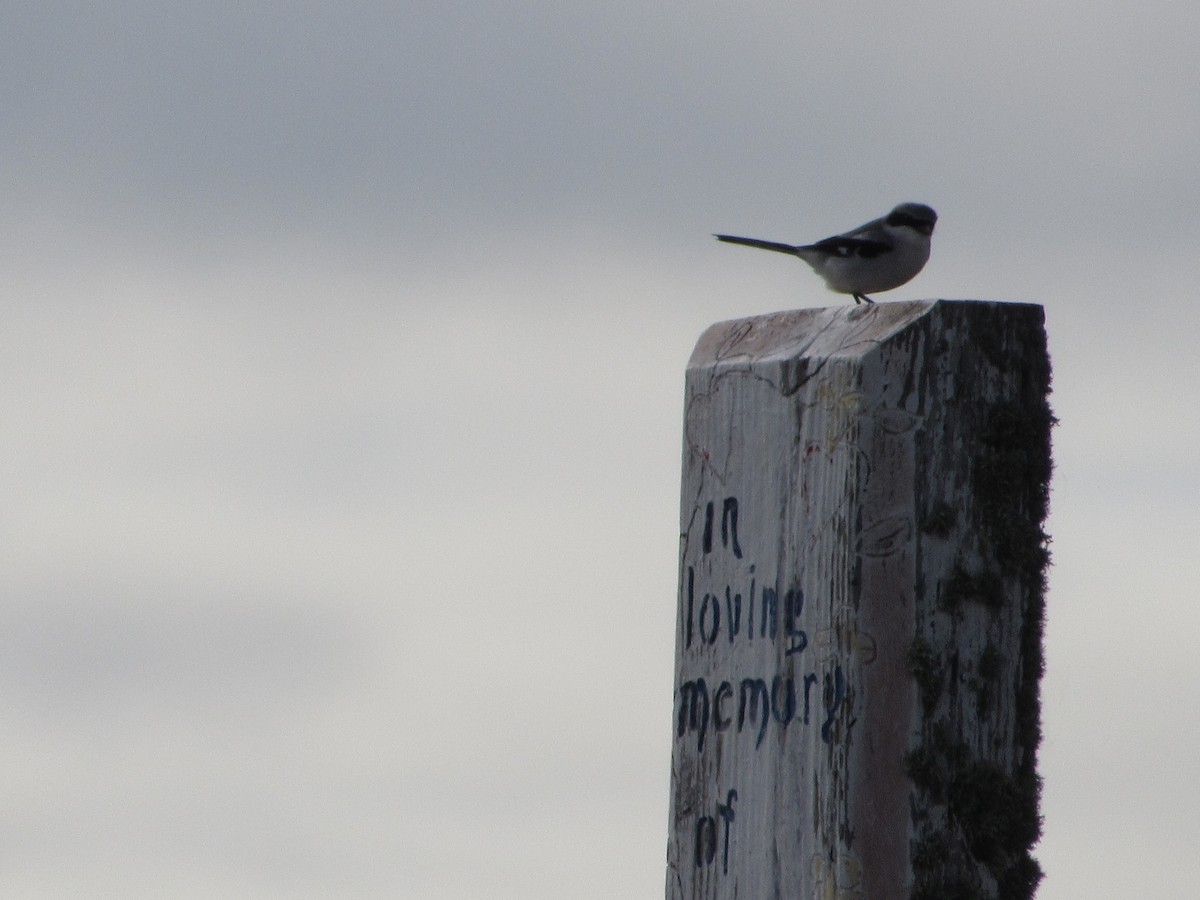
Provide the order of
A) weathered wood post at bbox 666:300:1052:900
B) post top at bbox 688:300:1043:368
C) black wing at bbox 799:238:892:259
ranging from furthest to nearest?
black wing at bbox 799:238:892:259, post top at bbox 688:300:1043:368, weathered wood post at bbox 666:300:1052:900

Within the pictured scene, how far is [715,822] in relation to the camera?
348 centimetres

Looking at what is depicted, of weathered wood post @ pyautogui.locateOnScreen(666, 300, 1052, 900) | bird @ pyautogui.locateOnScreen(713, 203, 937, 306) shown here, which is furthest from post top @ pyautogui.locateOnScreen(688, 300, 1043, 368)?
bird @ pyautogui.locateOnScreen(713, 203, 937, 306)

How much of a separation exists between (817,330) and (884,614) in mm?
640

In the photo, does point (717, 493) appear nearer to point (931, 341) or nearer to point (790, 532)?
point (790, 532)

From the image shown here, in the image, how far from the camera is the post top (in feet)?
10.8

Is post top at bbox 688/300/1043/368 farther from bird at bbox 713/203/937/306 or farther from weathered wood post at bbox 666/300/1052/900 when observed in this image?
bird at bbox 713/203/937/306

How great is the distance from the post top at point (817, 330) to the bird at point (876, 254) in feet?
11.8

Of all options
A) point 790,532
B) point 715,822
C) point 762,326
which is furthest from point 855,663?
point 762,326

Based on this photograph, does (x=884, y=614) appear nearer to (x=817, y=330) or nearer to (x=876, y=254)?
(x=817, y=330)

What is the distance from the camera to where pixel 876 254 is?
291 inches

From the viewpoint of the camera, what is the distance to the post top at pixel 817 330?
10.8 ft

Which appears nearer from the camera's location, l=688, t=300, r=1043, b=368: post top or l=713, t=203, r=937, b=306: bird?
l=688, t=300, r=1043, b=368: post top

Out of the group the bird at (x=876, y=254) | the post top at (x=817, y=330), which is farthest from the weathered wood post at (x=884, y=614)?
the bird at (x=876, y=254)

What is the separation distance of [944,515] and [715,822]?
801mm
